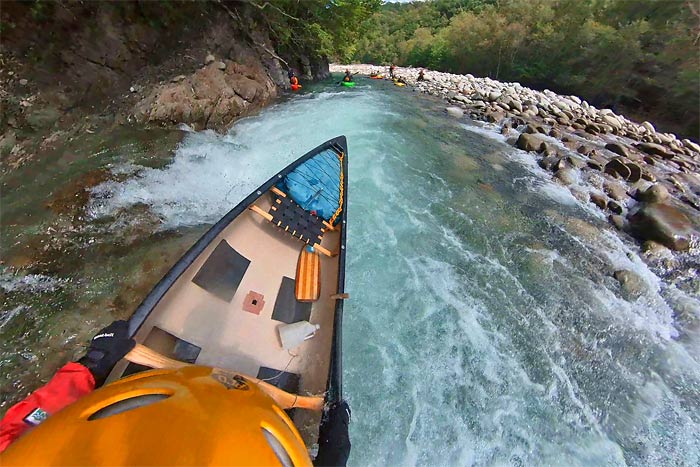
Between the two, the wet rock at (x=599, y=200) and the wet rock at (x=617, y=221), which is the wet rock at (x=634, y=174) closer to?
the wet rock at (x=599, y=200)

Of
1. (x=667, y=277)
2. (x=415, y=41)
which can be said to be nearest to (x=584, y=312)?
(x=667, y=277)

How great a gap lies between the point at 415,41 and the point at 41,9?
171ft

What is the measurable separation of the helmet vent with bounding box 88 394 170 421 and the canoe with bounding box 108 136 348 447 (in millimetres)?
1203

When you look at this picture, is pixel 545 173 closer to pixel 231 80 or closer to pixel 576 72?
pixel 231 80

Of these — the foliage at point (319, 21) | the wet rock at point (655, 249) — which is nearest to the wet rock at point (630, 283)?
the wet rock at point (655, 249)

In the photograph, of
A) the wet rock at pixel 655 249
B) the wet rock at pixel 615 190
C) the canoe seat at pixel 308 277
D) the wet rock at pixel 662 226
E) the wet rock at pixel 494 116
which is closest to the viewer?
the canoe seat at pixel 308 277

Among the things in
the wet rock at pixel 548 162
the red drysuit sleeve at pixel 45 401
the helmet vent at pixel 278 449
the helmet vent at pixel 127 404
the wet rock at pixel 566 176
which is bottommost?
the wet rock at pixel 566 176

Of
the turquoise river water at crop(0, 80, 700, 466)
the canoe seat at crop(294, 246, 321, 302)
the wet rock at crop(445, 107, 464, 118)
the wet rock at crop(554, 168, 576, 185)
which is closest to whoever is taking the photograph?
the turquoise river water at crop(0, 80, 700, 466)

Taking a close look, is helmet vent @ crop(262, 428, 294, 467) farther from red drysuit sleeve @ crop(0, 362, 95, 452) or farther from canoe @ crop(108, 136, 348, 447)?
red drysuit sleeve @ crop(0, 362, 95, 452)

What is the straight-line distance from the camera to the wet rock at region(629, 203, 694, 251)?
18.7ft

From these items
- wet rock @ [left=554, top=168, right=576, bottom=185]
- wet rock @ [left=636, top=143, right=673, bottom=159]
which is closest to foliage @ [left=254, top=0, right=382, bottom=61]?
wet rock @ [left=554, top=168, right=576, bottom=185]

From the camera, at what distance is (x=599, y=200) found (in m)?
6.92

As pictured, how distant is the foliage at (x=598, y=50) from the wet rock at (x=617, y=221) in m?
12.6

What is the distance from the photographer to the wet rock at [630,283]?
15.3ft
